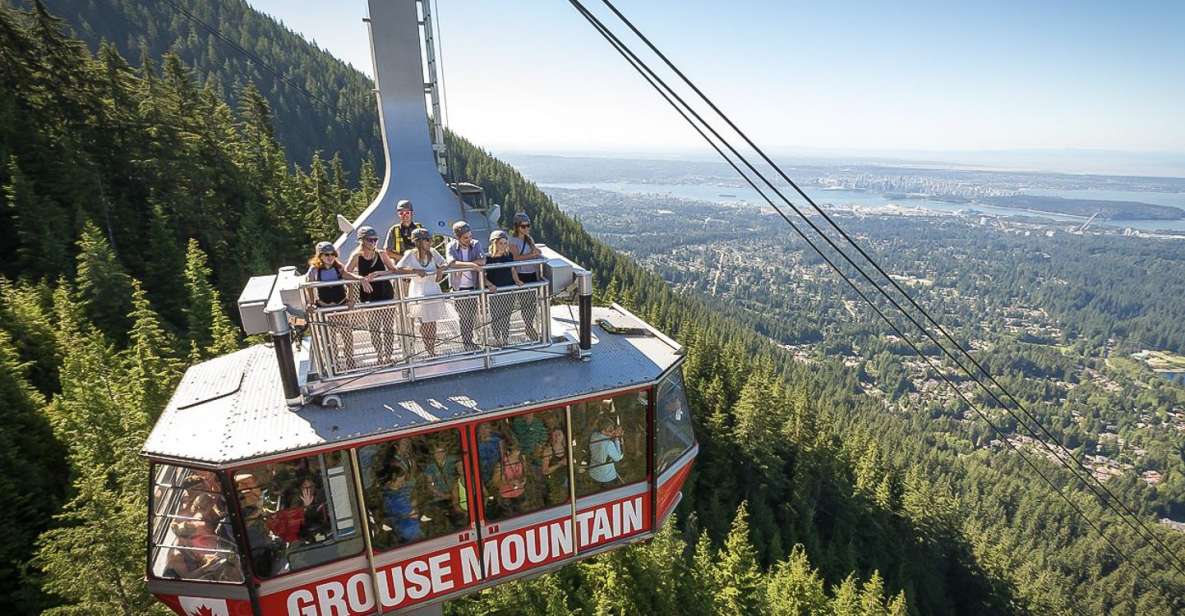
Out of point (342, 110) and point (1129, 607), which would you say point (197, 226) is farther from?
point (342, 110)

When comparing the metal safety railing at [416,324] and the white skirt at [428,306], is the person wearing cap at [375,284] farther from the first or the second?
the white skirt at [428,306]

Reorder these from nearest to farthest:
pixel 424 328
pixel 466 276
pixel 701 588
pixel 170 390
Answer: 1. pixel 424 328
2. pixel 466 276
3. pixel 170 390
4. pixel 701 588

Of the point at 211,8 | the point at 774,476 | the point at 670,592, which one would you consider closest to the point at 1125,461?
the point at 774,476

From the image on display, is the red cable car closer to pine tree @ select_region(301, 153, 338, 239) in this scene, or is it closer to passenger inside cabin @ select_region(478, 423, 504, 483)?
passenger inside cabin @ select_region(478, 423, 504, 483)

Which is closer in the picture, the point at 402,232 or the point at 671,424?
the point at 671,424

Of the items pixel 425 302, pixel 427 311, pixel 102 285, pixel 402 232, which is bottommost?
pixel 102 285

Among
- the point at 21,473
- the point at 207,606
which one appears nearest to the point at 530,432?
the point at 207,606

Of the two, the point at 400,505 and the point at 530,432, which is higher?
the point at 530,432

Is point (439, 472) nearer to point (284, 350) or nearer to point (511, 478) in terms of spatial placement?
point (511, 478)
